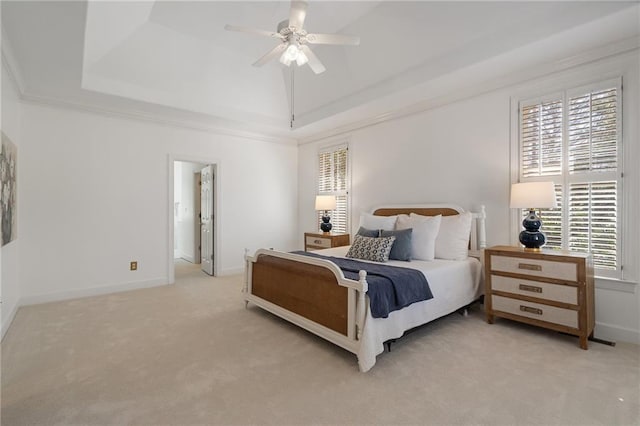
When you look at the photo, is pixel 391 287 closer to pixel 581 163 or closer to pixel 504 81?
pixel 581 163

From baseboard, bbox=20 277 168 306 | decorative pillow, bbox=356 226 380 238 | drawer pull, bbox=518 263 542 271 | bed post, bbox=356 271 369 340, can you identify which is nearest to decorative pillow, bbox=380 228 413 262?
decorative pillow, bbox=356 226 380 238

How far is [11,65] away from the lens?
304cm

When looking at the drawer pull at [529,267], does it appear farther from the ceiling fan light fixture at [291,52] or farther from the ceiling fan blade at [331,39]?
the ceiling fan light fixture at [291,52]

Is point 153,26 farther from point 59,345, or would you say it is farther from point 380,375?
point 380,375

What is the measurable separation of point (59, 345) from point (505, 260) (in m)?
4.06

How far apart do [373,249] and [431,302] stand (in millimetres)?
819

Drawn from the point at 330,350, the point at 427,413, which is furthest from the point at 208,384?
the point at 427,413

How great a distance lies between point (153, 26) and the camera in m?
3.70

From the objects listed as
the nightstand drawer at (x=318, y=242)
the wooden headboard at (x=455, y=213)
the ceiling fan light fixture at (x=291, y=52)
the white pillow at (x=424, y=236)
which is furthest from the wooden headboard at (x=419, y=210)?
the ceiling fan light fixture at (x=291, y=52)

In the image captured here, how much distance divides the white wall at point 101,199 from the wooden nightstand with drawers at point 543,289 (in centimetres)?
412

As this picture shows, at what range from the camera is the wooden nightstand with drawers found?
8.55ft

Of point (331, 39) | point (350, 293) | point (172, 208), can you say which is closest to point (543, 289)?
point (350, 293)

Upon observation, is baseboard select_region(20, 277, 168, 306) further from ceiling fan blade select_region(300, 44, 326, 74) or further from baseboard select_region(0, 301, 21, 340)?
ceiling fan blade select_region(300, 44, 326, 74)

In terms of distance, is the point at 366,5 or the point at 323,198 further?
the point at 323,198
